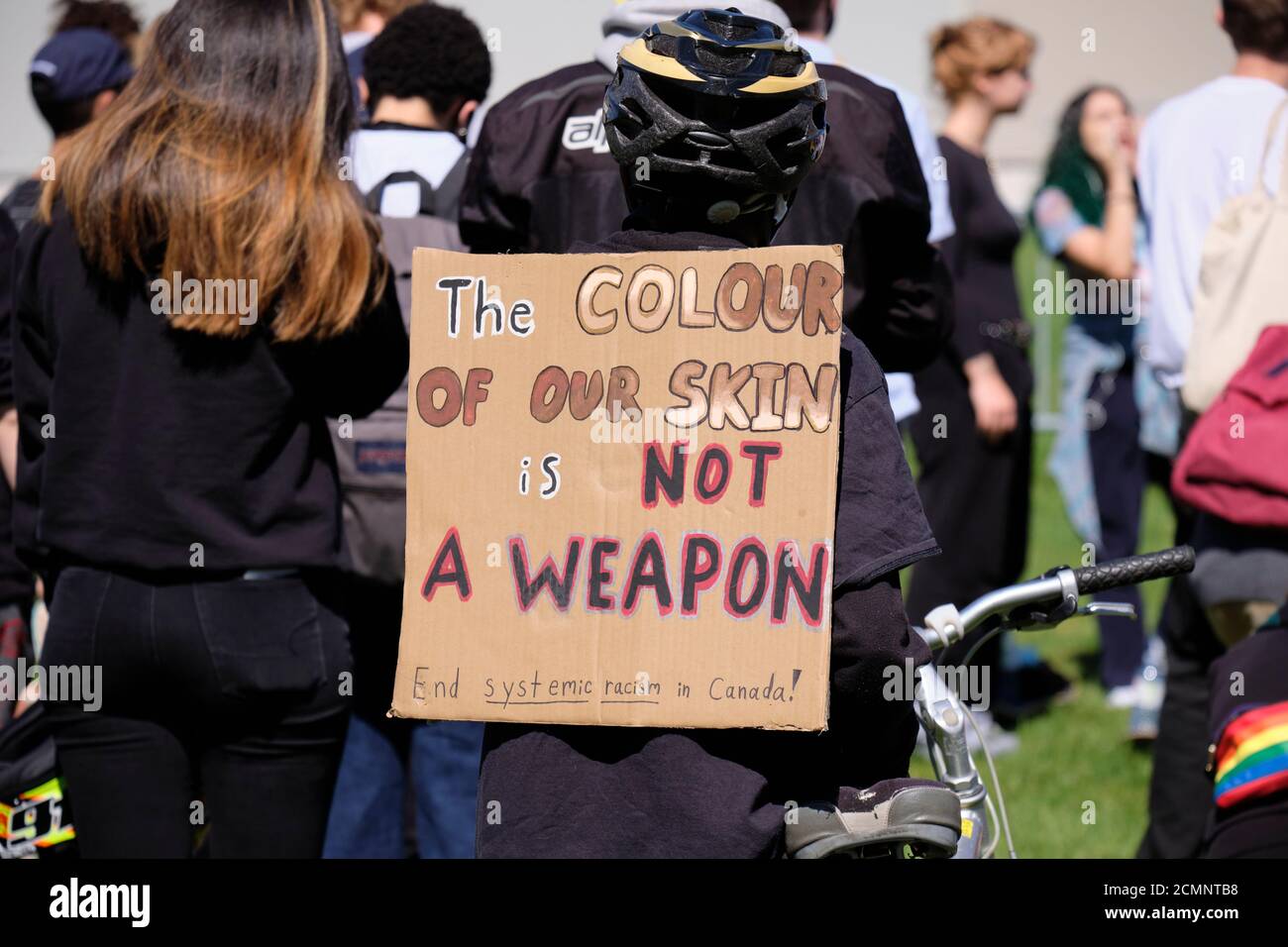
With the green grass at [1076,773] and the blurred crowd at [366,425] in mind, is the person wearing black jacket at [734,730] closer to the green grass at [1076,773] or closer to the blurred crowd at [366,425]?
the blurred crowd at [366,425]

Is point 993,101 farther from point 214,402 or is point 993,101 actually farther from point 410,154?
point 214,402

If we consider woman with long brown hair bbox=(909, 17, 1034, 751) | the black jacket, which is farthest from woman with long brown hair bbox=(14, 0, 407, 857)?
woman with long brown hair bbox=(909, 17, 1034, 751)

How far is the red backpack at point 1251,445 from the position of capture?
3570 millimetres

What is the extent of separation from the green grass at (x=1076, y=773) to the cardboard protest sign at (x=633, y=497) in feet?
7.77

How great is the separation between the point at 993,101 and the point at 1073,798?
2.79m

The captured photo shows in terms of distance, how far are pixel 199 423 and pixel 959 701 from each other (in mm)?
1440

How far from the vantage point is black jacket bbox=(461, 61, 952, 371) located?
3.70m

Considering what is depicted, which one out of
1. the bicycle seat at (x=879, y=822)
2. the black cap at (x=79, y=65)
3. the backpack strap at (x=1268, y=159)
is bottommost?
the bicycle seat at (x=879, y=822)

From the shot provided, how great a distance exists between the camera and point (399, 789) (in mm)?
4453
